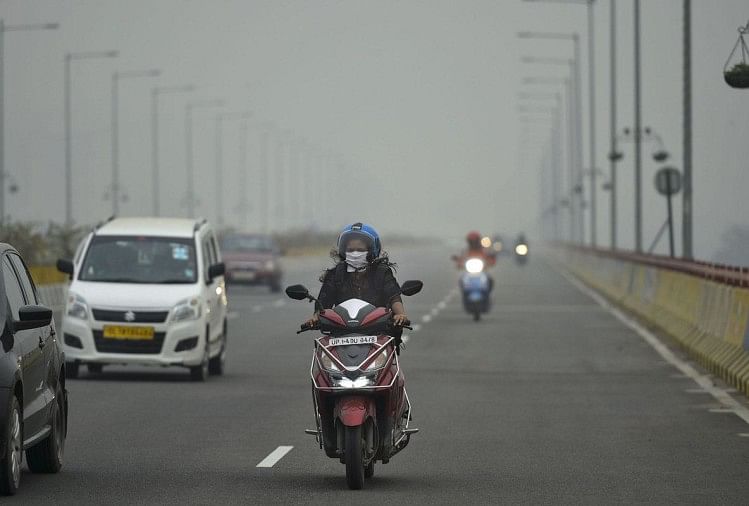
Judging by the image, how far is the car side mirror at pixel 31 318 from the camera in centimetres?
1195

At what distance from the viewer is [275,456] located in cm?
1449

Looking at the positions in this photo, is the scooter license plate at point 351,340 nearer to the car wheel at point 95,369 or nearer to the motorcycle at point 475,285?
the car wheel at point 95,369

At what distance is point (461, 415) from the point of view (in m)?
18.2

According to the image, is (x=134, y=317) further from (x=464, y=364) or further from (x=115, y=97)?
(x=115, y=97)

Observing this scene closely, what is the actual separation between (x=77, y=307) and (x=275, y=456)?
8517 mm

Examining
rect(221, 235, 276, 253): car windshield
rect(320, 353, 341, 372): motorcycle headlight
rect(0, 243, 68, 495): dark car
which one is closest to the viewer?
rect(0, 243, 68, 495): dark car

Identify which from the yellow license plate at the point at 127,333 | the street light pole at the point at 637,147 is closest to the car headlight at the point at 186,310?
the yellow license plate at the point at 127,333

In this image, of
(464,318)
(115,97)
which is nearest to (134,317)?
(464,318)

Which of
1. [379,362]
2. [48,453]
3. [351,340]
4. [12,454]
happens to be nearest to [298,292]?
[351,340]

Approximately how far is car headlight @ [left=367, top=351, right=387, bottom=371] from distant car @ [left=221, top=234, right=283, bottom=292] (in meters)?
42.8

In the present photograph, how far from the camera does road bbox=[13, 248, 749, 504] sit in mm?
12383

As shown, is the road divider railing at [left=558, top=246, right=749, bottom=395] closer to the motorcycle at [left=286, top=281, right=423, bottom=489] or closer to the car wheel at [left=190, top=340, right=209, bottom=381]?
the car wheel at [left=190, top=340, right=209, bottom=381]

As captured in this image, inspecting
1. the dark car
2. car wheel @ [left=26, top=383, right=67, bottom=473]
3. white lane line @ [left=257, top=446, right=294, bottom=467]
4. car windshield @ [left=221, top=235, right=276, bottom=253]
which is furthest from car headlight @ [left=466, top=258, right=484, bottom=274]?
car wheel @ [left=26, top=383, right=67, bottom=473]

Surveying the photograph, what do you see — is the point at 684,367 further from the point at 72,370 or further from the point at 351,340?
the point at 351,340
